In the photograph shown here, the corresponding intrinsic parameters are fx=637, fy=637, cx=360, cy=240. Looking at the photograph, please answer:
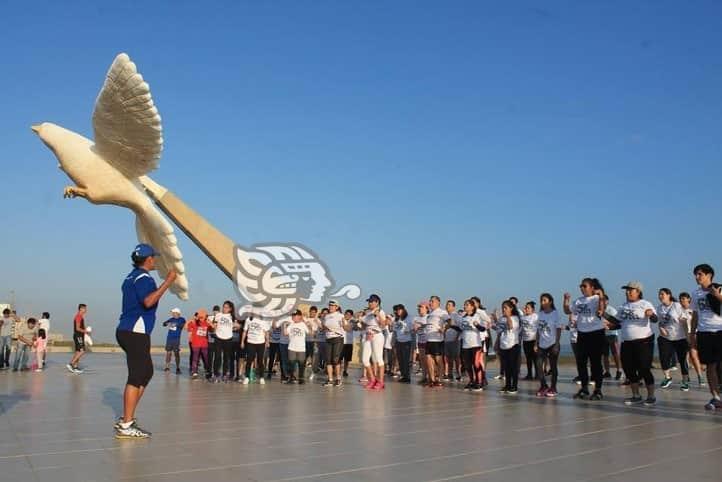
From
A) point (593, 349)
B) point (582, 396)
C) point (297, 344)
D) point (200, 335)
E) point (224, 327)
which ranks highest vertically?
point (224, 327)

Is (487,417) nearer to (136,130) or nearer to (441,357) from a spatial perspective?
(441,357)

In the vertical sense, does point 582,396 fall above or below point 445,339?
below

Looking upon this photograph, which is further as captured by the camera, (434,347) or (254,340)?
(254,340)

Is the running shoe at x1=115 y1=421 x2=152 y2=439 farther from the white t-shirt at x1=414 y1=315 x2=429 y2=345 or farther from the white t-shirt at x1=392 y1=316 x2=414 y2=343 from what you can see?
the white t-shirt at x1=392 y1=316 x2=414 y2=343

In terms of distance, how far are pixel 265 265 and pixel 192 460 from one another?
13882 millimetres

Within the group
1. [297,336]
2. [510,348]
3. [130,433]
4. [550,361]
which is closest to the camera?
[130,433]

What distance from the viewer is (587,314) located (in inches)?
343

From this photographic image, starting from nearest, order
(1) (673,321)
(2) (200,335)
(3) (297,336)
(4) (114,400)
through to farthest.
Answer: (4) (114,400), (1) (673,321), (3) (297,336), (2) (200,335)

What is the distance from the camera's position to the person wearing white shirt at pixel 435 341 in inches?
441

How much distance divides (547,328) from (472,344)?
133 centimetres

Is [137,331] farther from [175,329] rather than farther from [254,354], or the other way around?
[175,329]

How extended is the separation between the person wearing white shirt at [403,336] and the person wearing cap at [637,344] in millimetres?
4474

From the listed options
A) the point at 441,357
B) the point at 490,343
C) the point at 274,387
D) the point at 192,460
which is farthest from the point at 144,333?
the point at 490,343

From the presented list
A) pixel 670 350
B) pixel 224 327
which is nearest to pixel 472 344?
pixel 670 350
